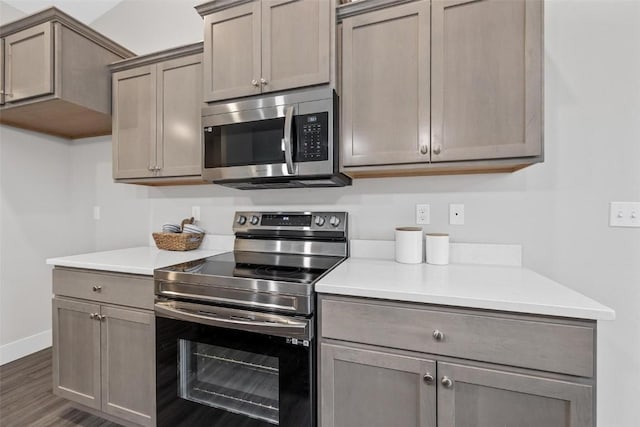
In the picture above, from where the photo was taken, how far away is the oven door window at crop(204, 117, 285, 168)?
1.56 metres

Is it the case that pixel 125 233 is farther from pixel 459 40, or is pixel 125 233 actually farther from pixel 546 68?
pixel 546 68

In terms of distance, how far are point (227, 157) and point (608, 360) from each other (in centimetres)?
220

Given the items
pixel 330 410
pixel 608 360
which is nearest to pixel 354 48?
pixel 330 410

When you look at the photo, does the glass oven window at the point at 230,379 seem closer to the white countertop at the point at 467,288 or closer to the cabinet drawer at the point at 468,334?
the cabinet drawer at the point at 468,334

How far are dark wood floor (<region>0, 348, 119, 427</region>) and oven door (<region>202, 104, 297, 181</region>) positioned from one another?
164 centimetres

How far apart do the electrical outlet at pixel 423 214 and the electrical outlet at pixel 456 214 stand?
116 mm

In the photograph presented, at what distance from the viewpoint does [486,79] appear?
1273 mm

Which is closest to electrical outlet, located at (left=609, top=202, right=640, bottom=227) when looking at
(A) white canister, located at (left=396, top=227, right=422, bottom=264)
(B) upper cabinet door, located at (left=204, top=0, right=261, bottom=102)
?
(A) white canister, located at (left=396, top=227, right=422, bottom=264)

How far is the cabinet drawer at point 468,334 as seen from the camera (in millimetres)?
896

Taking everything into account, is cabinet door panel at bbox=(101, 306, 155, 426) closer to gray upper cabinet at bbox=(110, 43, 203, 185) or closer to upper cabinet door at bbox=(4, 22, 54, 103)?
gray upper cabinet at bbox=(110, 43, 203, 185)

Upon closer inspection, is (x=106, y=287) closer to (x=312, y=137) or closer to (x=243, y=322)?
(x=243, y=322)

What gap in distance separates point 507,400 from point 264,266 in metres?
1.17

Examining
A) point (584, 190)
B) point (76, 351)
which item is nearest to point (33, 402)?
point (76, 351)

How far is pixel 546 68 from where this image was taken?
148 cm
